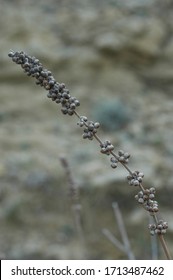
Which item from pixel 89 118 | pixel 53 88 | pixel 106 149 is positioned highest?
pixel 89 118

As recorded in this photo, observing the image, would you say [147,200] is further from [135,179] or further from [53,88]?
[53,88]

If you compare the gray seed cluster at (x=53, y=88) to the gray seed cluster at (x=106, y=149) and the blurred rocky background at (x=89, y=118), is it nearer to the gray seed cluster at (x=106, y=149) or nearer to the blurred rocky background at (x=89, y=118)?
the gray seed cluster at (x=106, y=149)

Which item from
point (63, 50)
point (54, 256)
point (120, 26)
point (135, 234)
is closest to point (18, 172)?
point (54, 256)

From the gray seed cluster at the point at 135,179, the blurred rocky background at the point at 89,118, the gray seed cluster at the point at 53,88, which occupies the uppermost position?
the blurred rocky background at the point at 89,118

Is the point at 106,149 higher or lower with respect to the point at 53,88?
lower

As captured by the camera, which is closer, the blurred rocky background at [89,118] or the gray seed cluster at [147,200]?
the gray seed cluster at [147,200]

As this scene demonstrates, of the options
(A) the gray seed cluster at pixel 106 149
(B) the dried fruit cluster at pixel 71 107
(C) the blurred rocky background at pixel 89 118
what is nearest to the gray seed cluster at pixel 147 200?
(B) the dried fruit cluster at pixel 71 107

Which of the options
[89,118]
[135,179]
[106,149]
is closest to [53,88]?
[106,149]

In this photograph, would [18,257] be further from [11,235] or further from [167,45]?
[167,45]

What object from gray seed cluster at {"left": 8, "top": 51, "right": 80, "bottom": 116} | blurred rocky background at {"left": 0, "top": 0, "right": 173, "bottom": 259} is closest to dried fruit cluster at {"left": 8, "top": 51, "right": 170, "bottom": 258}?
gray seed cluster at {"left": 8, "top": 51, "right": 80, "bottom": 116}

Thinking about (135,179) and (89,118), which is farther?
(89,118)
